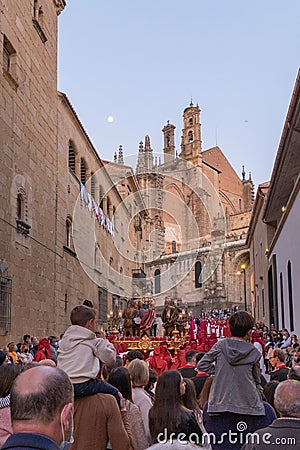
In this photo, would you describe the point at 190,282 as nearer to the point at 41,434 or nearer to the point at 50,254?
the point at 50,254

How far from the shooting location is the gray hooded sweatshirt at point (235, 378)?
4.22 m

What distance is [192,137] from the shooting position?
8031 cm

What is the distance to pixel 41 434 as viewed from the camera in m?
1.98

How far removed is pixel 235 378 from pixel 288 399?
92cm

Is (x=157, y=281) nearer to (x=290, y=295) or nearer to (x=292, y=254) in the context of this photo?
(x=290, y=295)

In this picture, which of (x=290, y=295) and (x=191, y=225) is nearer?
(x=290, y=295)

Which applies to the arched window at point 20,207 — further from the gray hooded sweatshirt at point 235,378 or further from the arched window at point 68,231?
the gray hooded sweatshirt at point 235,378

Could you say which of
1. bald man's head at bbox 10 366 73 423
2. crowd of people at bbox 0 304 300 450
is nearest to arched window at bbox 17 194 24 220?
crowd of people at bbox 0 304 300 450

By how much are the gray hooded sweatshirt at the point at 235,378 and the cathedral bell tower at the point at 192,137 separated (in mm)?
72785

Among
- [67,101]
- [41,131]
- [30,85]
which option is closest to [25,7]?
[30,85]

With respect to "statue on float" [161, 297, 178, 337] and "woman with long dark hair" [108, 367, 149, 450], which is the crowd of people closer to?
"woman with long dark hair" [108, 367, 149, 450]

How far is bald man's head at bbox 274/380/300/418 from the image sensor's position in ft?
11.0

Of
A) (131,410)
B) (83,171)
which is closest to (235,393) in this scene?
(131,410)

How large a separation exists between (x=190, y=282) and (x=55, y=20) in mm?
43045
